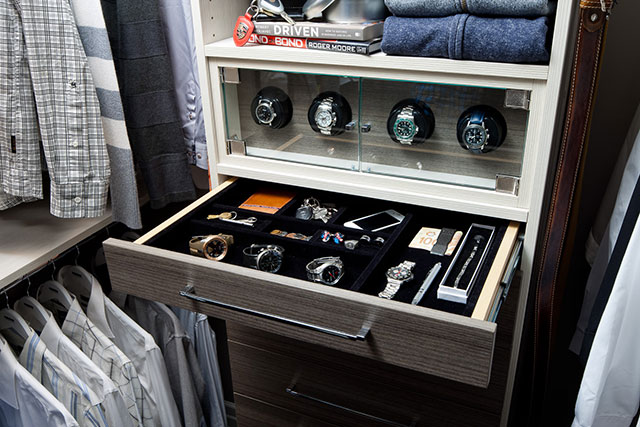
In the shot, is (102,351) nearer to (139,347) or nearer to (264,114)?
(139,347)

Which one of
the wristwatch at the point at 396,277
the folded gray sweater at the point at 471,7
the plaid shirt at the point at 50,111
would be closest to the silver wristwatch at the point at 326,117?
the folded gray sweater at the point at 471,7

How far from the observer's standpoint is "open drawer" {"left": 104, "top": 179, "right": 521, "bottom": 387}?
779 millimetres

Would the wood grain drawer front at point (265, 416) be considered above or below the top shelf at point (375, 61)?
below

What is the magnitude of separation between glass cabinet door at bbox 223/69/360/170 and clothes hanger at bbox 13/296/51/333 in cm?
60

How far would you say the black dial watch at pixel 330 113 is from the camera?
1.09m

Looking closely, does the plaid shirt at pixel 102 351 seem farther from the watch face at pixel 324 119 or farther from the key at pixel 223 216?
the watch face at pixel 324 119

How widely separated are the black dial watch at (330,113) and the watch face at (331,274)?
0.98ft

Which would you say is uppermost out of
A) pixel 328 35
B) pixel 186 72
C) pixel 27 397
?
pixel 328 35

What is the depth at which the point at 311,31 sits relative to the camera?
1.01 meters

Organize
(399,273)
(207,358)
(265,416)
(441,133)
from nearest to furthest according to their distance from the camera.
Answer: (399,273), (441,133), (265,416), (207,358)

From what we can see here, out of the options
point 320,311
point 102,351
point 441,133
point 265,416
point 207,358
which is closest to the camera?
point 320,311

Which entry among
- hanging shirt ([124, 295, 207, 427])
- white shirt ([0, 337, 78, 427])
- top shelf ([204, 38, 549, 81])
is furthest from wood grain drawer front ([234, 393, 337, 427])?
top shelf ([204, 38, 549, 81])

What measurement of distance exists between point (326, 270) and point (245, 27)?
1.60 feet

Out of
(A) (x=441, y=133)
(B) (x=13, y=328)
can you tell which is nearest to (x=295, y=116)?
Answer: (A) (x=441, y=133)
